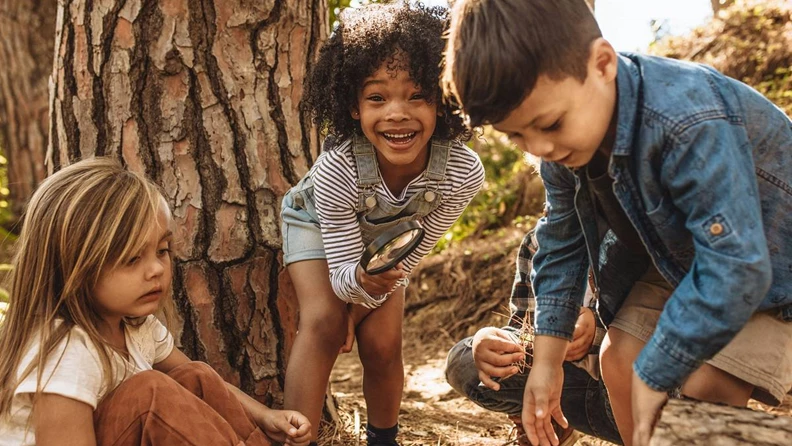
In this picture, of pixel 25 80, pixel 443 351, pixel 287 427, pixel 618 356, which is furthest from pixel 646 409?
pixel 25 80

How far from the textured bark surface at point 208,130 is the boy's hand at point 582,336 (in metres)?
1.14

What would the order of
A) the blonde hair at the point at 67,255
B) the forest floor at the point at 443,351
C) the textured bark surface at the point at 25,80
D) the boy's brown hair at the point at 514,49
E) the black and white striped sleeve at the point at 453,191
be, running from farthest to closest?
the textured bark surface at the point at 25,80 < the forest floor at the point at 443,351 < the black and white striped sleeve at the point at 453,191 < the blonde hair at the point at 67,255 < the boy's brown hair at the point at 514,49

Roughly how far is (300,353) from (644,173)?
1456mm

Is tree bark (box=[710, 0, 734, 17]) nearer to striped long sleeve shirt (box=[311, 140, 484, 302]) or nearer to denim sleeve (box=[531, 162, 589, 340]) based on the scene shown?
striped long sleeve shirt (box=[311, 140, 484, 302])

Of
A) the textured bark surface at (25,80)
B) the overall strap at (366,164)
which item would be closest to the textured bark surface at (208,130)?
the overall strap at (366,164)

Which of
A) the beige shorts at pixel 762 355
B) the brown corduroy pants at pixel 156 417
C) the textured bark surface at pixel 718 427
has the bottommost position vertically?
the brown corduroy pants at pixel 156 417

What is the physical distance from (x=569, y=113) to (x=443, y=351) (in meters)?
3.51

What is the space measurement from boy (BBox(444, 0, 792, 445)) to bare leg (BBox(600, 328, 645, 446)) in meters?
0.18

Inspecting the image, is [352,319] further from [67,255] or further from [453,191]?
[67,255]

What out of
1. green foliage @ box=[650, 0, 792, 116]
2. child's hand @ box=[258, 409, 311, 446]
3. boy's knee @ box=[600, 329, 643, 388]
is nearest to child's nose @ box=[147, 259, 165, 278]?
child's hand @ box=[258, 409, 311, 446]

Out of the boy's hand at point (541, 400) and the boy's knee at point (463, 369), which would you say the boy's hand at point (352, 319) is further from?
the boy's hand at point (541, 400)

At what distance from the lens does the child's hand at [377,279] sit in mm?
2703

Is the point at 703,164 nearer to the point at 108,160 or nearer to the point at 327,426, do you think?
the point at 108,160

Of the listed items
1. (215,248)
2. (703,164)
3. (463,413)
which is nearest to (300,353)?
(215,248)
